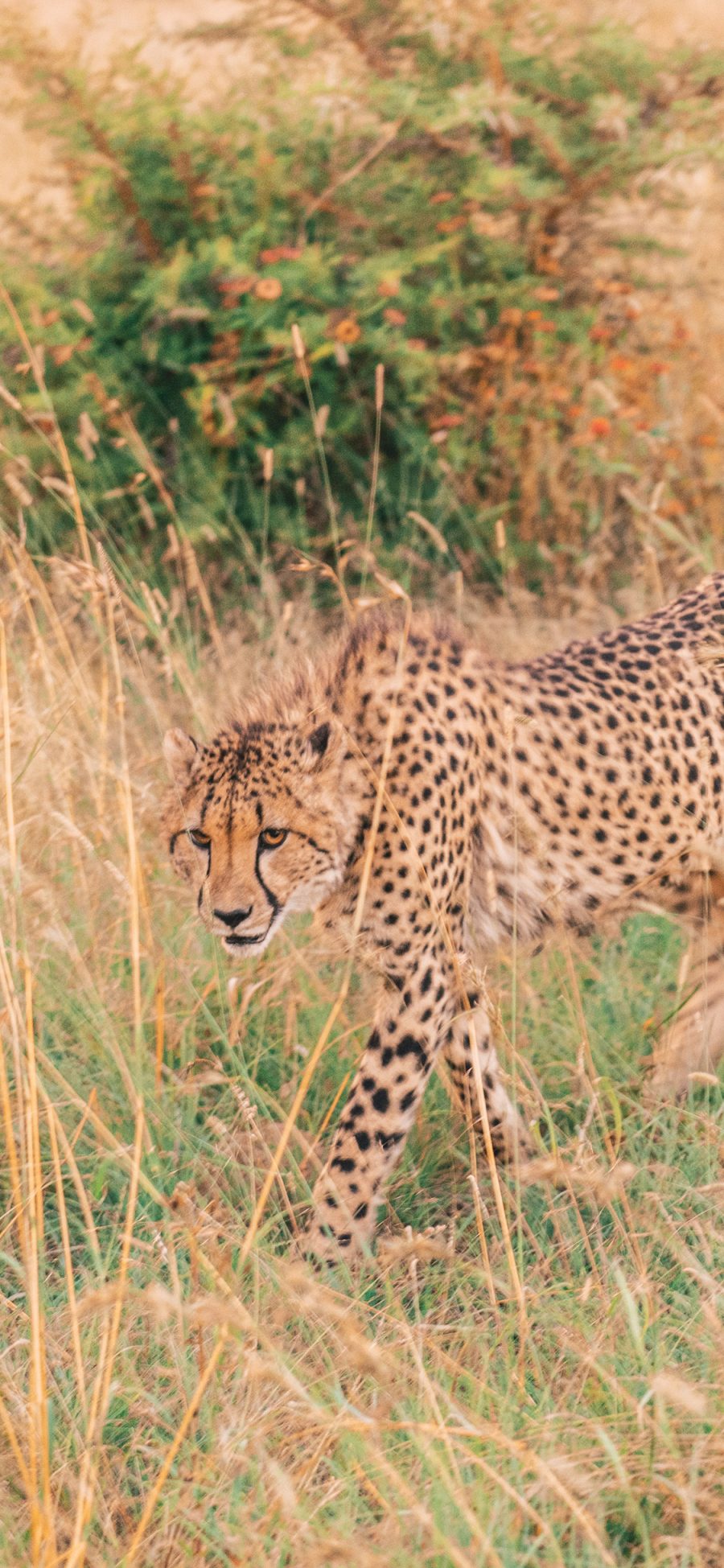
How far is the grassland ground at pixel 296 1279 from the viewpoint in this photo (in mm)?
1982

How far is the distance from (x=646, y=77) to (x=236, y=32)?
137cm

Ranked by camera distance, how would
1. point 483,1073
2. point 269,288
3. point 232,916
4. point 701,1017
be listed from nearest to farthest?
1. point 232,916
2. point 483,1073
3. point 701,1017
4. point 269,288

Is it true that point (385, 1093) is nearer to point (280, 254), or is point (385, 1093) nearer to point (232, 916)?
point (232, 916)

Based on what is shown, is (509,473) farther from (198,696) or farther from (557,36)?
(198,696)

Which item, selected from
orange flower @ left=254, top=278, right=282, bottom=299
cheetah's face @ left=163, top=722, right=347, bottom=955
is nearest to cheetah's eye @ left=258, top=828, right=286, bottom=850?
cheetah's face @ left=163, top=722, right=347, bottom=955

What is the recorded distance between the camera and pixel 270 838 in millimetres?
2938

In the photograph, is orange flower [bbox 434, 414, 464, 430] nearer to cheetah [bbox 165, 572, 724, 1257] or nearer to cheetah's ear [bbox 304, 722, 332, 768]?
cheetah [bbox 165, 572, 724, 1257]

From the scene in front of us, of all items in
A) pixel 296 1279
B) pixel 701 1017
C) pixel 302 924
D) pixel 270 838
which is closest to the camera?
pixel 296 1279

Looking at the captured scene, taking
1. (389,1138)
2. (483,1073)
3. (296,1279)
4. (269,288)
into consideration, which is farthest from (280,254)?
(296,1279)

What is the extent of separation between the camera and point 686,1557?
1944mm

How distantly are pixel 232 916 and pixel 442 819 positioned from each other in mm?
422

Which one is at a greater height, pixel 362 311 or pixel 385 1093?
pixel 362 311

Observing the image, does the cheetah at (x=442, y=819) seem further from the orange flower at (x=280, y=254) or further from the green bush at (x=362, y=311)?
the orange flower at (x=280, y=254)

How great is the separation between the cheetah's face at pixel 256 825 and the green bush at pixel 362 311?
2341 mm
